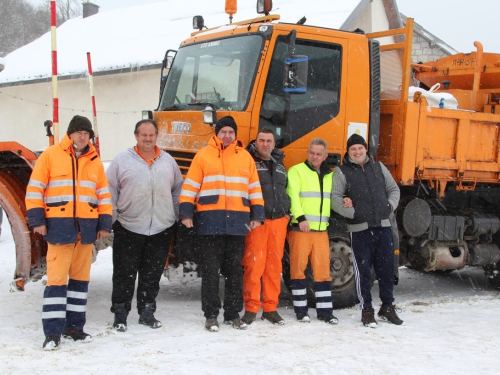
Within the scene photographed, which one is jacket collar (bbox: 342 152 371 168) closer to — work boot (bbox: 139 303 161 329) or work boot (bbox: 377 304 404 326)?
work boot (bbox: 377 304 404 326)

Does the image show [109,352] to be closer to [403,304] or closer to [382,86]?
[403,304]

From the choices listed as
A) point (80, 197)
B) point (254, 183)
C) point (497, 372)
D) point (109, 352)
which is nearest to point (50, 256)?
point (80, 197)

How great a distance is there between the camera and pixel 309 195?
5.43m

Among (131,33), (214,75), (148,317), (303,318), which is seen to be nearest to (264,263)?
(303,318)

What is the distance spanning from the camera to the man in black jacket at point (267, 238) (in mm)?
5223

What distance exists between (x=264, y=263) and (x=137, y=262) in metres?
1.14

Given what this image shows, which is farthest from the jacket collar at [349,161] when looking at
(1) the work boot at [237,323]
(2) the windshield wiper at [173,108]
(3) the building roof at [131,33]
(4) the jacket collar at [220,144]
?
(3) the building roof at [131,33]

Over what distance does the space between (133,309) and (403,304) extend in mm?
2931

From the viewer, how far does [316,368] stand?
4059 millimetres

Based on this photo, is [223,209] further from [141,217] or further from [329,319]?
[329,319]

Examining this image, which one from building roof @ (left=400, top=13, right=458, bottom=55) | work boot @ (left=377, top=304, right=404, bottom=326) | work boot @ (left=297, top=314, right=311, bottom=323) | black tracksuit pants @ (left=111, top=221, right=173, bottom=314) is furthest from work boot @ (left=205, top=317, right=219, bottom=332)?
building roof @ (left=400, top=13, right=458, bottom=55)

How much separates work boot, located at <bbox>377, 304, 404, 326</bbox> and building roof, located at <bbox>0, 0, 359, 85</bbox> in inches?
382

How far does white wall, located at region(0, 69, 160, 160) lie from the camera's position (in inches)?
656

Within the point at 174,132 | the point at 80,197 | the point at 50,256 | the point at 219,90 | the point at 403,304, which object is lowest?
the point at 403,304
